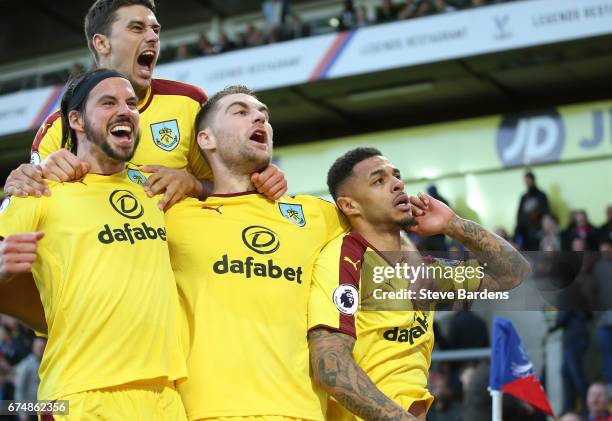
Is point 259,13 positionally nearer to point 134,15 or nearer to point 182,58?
point 182,58

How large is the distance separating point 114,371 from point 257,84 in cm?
1466

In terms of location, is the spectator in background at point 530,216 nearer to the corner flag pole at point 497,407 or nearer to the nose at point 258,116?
the corner flag pole at point 497,407

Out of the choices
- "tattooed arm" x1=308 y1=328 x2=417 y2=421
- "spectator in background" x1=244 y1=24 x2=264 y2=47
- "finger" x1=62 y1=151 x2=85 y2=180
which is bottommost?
"tattooed arm" x1=308 y1=328 x2=417 y2=421

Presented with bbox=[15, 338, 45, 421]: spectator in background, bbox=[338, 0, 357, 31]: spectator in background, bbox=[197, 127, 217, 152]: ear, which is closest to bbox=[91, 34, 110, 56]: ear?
bbox=[197, 127, 217, 152]: ear

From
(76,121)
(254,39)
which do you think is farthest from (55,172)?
(254,39)

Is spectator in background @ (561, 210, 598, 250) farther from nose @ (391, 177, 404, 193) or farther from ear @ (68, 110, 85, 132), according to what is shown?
ear @ (68, 110, 85, 132)

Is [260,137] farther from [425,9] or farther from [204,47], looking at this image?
[204,47]

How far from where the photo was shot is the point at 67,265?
13.7ft

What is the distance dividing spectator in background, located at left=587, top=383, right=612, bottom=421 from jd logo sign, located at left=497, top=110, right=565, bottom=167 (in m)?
9.12

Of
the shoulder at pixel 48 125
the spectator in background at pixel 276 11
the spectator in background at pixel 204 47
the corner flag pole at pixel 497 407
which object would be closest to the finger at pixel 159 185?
the shoulder at pixel 48 125

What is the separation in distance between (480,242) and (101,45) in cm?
240

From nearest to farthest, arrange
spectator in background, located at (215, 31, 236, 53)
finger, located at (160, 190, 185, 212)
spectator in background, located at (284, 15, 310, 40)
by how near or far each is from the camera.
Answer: finger, located at (160, 190, 185, 212) < spectator in background, located at (284, 15, 310, 40) < spectator in background, located at (215, 31, 236, 53)

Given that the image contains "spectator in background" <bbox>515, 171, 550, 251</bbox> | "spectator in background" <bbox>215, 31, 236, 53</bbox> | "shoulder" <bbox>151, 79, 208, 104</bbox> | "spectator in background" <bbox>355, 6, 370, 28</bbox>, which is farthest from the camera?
"spectator in background" <bbox>215, 31, 236, 53</bbox>

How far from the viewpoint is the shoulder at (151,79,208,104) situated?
5.39 metres
